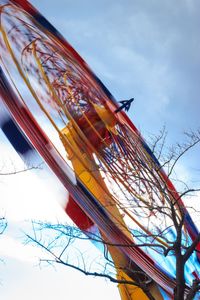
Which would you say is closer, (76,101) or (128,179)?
(128,179)

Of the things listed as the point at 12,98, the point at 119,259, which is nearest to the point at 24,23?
the point at 12,98

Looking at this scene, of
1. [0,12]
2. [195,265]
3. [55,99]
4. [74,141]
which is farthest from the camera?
[195,265]

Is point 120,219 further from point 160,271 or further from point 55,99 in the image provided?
point 55,99

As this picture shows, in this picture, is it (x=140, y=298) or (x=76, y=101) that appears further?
(x=76, y=101)

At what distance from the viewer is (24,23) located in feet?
30.3

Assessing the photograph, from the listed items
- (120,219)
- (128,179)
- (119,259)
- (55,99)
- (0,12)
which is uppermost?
(0,12)

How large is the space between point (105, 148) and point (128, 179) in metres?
1.29

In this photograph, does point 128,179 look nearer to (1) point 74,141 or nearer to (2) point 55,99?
(1) point 74,141

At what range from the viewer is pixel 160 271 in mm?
8836

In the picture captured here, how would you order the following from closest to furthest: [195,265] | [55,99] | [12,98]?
1. [12,98]
2. [55,99]
3. [195,265]

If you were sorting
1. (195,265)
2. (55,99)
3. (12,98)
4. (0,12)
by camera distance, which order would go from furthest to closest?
(195,265) → (55,99) → (0,12) → (12,98)

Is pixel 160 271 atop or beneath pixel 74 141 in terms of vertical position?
beneath

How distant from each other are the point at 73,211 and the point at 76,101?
3.50m

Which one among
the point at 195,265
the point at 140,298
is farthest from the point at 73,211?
the point at 195,265
